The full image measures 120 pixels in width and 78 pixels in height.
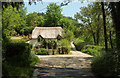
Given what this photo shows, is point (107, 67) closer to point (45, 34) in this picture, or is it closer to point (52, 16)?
point (45, 34)

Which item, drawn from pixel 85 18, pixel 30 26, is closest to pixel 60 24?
pixel 30 26

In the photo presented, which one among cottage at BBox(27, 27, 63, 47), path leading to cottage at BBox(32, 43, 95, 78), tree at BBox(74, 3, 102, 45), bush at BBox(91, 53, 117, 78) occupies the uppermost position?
tree at BBox(74, 3, 102, 45)

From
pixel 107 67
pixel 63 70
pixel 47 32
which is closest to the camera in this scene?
pixel 107 67

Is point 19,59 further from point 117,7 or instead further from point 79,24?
point 79,24

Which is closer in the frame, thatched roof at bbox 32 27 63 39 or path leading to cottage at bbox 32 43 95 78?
path leading to cottage at bbox 32 43 95 78

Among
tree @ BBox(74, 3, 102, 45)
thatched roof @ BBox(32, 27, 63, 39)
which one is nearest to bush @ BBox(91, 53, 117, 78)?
tree @ BBox(74, 3, 102, 45)

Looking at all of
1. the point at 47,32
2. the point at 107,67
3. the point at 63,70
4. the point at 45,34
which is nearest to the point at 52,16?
the point at 47,32

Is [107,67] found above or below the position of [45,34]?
below

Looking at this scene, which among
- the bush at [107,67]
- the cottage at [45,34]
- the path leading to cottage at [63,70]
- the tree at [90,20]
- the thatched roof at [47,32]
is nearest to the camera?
the bush at [107,67]

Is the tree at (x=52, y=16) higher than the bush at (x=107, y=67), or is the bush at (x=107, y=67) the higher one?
the tree at (x=52, y=16)

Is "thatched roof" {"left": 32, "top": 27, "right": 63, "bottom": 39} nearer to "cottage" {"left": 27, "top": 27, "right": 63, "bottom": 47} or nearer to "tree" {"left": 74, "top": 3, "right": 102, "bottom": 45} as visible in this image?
"cottage" {"left": 27, "top": 27, "right": 63, "bottom": 47}

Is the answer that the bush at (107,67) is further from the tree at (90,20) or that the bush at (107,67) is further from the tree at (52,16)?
the tree at (52,16)

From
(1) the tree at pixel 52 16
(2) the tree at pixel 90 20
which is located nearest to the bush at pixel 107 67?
(2) the tree at pixel 90 20

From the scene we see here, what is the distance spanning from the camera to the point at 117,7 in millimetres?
6086
